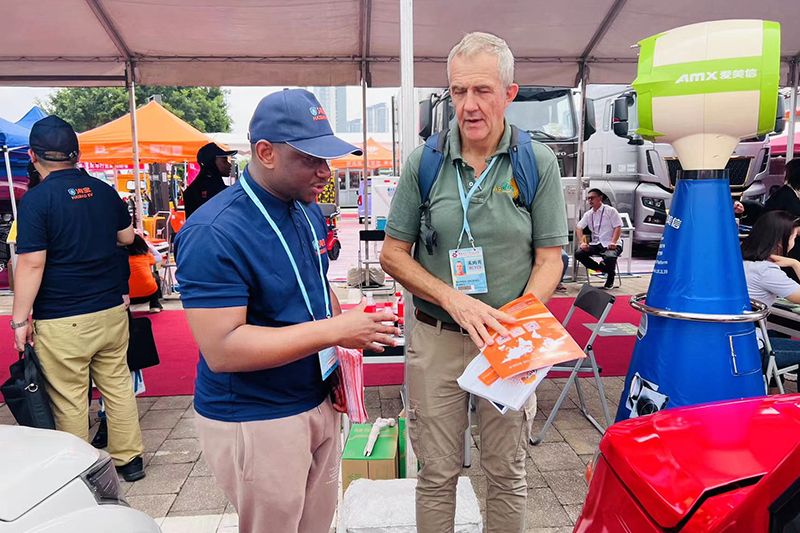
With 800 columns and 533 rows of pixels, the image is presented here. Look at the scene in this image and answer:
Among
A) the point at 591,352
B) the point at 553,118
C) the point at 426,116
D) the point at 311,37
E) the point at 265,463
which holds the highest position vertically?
the point at 311,37

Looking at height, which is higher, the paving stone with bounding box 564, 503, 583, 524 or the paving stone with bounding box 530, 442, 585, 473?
the paving stone with bounding box 530, 442, 585, 473

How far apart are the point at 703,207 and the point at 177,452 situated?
3303mm

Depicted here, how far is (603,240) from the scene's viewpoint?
8.80 meters

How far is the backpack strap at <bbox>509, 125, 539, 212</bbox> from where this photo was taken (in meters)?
1.90

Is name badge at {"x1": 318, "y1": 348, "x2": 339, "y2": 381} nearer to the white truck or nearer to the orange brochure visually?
the orange brochure

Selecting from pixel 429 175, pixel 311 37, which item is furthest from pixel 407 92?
pixel 311 37

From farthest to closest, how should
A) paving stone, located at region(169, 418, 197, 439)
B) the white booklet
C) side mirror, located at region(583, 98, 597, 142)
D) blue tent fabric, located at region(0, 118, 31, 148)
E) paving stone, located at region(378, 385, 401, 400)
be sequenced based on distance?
side mirror, located at region(583, 98, 597, 142)
blue tent fabric, located at region(0, 118, 31, 148)
paving stone, located at region(378, 385, 401, 400)
paving stone, located at region(169, 418, 197, 439)
the white booklet

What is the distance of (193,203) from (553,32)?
406cm

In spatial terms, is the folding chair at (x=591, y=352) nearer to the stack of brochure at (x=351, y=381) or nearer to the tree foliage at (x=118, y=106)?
the stack of brochure at (x=351, y=381)

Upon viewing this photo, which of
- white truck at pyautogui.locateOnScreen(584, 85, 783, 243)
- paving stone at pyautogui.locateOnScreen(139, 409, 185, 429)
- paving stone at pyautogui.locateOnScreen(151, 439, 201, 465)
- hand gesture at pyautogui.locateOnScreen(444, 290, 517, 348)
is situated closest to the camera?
hand gesture at pyautogui.locateOnScreen(444, 290, 517, 348)

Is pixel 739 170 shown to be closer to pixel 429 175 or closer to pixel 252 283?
pixel 429 175

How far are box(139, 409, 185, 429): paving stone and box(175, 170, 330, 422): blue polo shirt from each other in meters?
2.78

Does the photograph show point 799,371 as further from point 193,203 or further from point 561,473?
point 193,203

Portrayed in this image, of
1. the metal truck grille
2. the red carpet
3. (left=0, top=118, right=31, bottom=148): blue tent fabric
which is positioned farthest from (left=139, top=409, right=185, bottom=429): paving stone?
the metal truck grille
